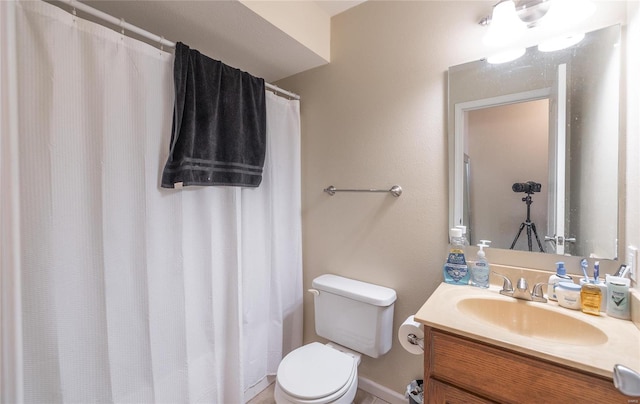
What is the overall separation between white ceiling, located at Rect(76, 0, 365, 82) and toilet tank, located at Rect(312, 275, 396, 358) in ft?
Answer: 4.57

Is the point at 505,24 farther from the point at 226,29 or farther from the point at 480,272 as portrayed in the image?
the point at 226,29

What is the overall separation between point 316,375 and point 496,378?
753 mm

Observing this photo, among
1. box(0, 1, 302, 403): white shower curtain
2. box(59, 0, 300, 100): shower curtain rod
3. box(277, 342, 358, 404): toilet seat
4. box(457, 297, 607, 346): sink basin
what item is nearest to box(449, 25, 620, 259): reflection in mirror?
box(457, 297, 607, 346): sink basin

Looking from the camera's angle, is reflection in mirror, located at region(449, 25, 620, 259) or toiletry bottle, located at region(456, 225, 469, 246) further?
toiletry bottle, located at region(456, 225, 469, 246)

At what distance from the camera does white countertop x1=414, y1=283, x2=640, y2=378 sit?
0.71m

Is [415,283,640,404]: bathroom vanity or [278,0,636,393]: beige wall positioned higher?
[278,0,636,393]: beige wall

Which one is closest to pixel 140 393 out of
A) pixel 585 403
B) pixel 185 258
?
pixel 185 258

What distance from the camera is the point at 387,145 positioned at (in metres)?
Result: 1.56

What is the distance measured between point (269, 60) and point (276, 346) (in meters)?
1.85

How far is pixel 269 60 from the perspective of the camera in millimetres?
1709

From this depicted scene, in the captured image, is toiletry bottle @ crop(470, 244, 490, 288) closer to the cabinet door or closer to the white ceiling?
the cabinet door

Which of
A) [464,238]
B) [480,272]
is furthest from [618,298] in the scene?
[464,238]

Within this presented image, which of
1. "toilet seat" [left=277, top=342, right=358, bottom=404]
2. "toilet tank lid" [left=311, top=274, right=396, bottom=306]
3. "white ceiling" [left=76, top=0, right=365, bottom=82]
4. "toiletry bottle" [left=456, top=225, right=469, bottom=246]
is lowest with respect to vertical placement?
"toilet seat" [left=277, top=342, right=358, bottom=404]

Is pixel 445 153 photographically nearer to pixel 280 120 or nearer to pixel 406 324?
pixel 406 324
